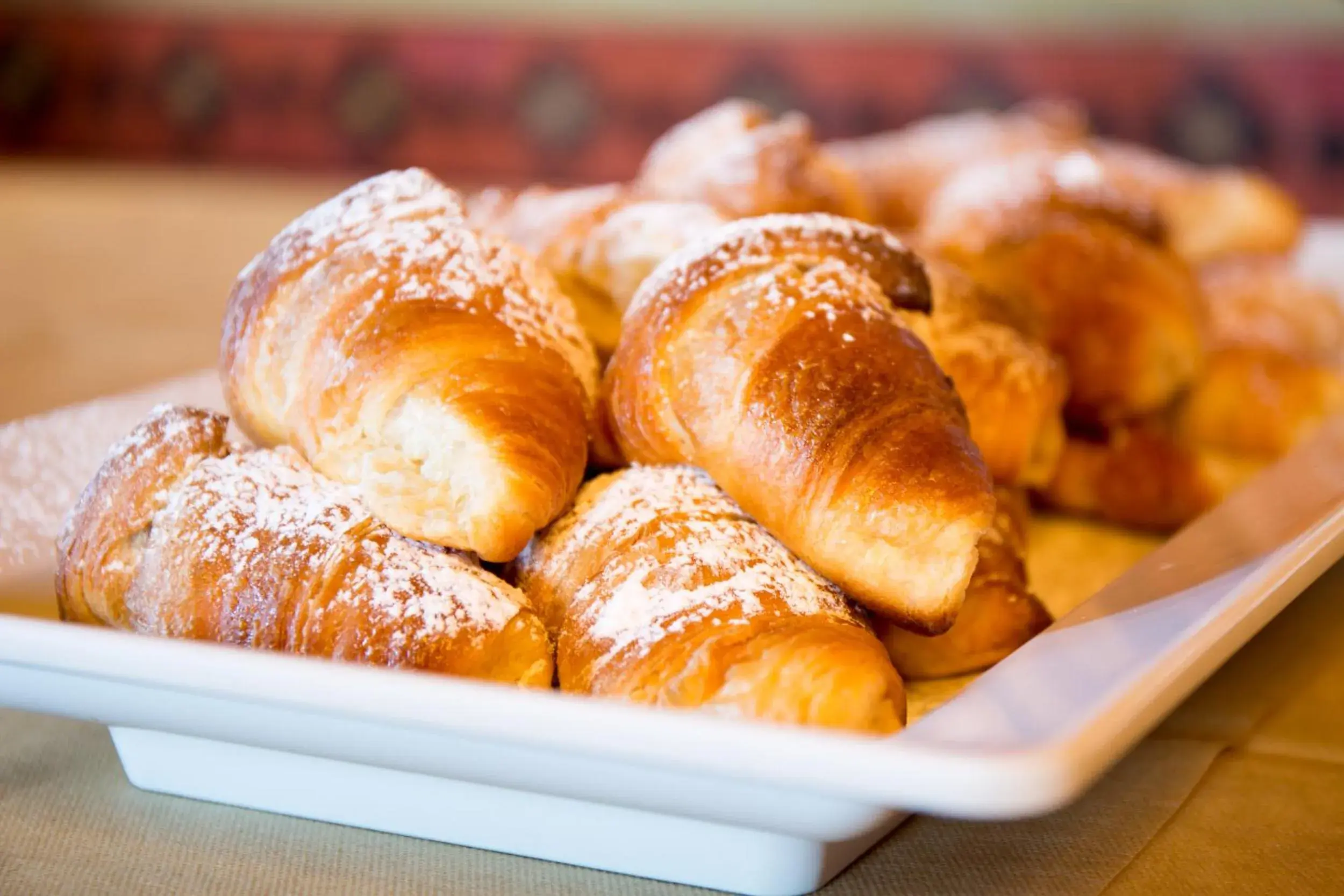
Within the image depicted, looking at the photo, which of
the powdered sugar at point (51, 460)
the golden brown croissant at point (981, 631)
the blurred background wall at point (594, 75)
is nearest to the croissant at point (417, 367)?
the powdered sugar at point (51, 460)

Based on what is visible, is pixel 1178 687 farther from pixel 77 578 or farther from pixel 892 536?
pixel 77 578

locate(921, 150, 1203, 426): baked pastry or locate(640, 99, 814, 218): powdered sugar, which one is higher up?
locate(640, 99, 814, 218): powdered sugar

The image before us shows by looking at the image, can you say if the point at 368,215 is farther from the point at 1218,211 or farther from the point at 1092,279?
the point at 1218,211

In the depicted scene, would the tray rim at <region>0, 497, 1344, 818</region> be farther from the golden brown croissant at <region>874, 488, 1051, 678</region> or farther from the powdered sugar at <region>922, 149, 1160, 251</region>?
the powdered sugar at <region>922, 149, 1160, 251</region>

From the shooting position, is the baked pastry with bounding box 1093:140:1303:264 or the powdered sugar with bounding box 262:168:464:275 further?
the baked pastry with bounding box 1093:140:1303:264

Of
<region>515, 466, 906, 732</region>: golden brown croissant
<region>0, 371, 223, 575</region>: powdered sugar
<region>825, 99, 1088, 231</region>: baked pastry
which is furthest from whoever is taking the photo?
<region>825, 99, 1088, 231</region>: baked pastry

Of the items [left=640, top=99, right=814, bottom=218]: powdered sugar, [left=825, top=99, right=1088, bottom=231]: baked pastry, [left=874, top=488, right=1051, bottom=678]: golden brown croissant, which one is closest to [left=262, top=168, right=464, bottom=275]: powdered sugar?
[left=640, top=99, right=814, bottom=218]: powdered sugar

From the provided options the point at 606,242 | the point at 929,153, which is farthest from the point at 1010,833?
the point at 929,153

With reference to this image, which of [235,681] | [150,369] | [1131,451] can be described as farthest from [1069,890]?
[150,369]
